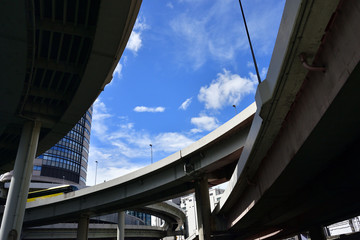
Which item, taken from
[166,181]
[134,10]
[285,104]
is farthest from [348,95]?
[166,181]

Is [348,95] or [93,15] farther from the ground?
[93,15]

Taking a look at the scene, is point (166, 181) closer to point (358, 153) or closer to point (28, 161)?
point (28, 161)

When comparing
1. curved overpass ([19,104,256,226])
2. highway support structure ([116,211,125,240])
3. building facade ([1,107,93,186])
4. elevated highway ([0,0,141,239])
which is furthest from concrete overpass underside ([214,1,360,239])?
building facade ([1,107,93,186])

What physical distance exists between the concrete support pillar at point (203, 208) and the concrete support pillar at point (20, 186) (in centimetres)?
1151

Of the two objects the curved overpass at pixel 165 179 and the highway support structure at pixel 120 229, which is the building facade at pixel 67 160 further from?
the curved overpass at pixel 165 179

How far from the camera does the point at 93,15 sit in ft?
43.2

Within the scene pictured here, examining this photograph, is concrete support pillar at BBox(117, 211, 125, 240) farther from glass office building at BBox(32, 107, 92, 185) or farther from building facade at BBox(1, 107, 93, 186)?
glass office building at BBox(32, 107, 92, 185)

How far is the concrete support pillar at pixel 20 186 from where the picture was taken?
16359mm

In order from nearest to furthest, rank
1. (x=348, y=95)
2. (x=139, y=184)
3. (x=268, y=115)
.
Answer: (x=348, y=95), (x=268, y=115), (x=139, y=184)

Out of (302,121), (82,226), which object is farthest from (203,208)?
(82,226)

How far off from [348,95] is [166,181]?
15989 millimetres

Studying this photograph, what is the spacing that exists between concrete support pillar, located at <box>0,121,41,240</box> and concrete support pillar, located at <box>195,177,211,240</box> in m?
11.5

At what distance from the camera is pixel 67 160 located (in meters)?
97.3

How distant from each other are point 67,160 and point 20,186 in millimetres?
86184
